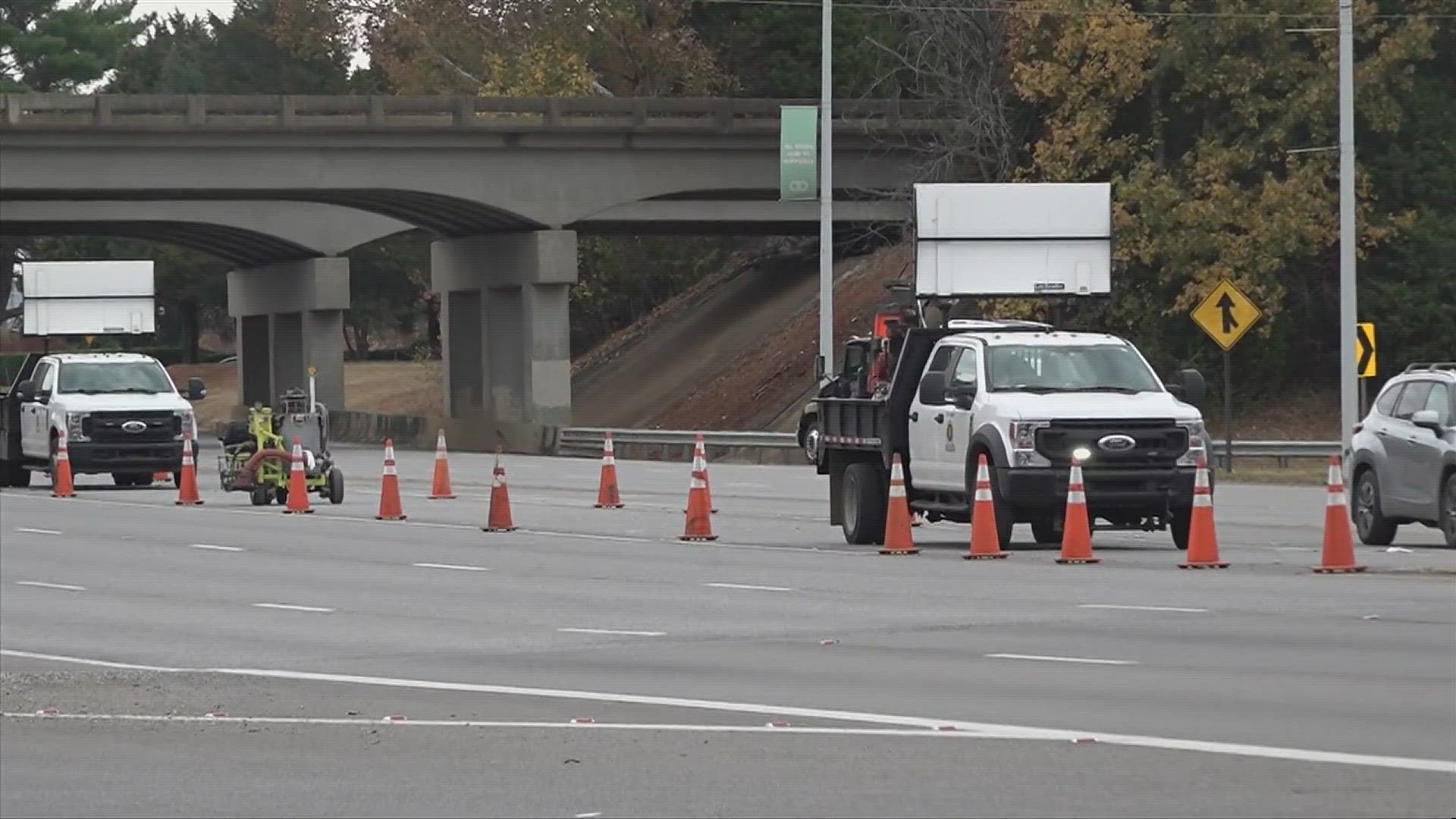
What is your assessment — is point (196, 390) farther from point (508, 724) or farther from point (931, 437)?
point (508, 724)

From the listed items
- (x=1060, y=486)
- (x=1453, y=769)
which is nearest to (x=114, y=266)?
(x=1060, y=486)

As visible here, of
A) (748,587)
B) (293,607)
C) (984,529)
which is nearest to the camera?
(293,607)

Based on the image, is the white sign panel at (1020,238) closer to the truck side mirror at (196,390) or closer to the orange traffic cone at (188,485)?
the orange traffic cone at (188,485)

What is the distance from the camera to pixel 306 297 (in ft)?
263

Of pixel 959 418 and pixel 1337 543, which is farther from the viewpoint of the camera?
pixel 959 418

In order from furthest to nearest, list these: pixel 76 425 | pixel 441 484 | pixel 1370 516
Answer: pixel 76 425 → pixel 441 484 → pixel 1370 516

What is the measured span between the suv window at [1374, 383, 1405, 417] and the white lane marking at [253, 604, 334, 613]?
1046cm

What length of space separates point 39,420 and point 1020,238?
600 inches

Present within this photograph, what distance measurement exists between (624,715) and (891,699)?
4.59ft

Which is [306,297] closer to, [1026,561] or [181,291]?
[181,291]

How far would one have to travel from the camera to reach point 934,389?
82.0 ft

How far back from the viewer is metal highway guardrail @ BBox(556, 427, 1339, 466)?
145ft

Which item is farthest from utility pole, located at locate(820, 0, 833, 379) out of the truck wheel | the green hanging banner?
Result: the truck wheel

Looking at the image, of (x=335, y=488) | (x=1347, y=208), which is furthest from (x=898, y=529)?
(x=1347, y=208)
